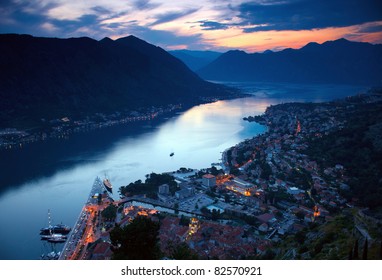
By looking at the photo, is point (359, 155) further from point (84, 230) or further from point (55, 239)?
point (55, 239)

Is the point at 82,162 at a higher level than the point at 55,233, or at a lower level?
higher

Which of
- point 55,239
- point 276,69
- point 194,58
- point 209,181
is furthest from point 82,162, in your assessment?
point 194,58

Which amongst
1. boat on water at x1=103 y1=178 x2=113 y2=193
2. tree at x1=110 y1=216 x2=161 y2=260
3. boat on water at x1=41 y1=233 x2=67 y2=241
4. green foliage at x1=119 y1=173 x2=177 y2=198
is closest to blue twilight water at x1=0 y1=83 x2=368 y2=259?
boat on water at x1=41 y1=233 x2=67 y2=241

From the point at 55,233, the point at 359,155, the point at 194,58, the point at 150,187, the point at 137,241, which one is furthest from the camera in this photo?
the point at 194,58

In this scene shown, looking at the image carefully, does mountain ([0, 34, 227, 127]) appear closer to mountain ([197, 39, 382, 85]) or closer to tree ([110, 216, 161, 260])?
mountain ([197, 39, 382, 85])

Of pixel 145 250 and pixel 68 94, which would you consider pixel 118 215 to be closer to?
pixel 145 250

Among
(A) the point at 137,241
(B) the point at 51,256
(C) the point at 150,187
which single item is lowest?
(B) the point at 51,256

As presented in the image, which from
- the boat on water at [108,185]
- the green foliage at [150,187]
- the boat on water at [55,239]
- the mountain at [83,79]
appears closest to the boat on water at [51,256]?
the boat on water at [55,239]
